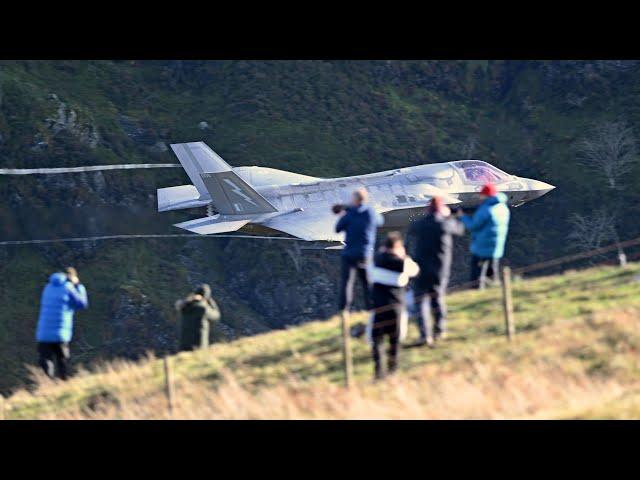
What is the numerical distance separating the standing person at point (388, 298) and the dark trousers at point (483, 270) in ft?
15.9

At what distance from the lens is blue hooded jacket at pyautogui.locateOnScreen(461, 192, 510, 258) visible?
21578 millimetres

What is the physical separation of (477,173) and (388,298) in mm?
22378

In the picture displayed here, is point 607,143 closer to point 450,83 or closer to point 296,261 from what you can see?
point 450,83

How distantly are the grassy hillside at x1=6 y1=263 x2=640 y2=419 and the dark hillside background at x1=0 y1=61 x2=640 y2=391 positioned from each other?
22.4 meters

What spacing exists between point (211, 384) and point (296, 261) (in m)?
35.4

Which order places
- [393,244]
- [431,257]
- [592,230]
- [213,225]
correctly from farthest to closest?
[592,230] < [213,225] < [431,257] < [393,244]

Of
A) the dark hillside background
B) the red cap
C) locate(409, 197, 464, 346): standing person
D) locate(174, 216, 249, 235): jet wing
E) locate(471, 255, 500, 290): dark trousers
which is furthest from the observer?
the dark hillside background

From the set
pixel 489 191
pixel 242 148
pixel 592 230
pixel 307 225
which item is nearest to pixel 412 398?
pixel 489 191

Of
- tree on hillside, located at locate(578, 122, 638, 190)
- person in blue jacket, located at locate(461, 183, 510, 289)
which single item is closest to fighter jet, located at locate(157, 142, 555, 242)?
person in blue jacket, located at locate(461, 183, 510, 289)

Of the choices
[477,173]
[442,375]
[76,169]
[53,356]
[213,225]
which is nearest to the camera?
[442,375]

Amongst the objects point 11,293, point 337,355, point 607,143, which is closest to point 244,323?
point 11,293

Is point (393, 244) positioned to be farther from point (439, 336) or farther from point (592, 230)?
point (592, 230)

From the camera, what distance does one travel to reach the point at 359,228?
67.0 ft

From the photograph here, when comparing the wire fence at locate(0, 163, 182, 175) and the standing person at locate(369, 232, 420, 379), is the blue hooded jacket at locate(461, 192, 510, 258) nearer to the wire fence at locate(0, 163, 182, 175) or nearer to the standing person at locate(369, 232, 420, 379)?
the standing person at locate(369, 232, 420, 379)
